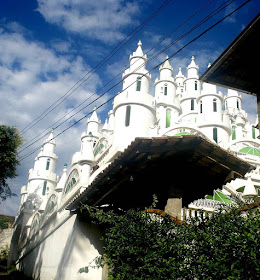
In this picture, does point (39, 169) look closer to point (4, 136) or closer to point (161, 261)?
point (4, 136)

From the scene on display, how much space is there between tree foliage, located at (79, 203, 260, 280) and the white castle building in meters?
0.99

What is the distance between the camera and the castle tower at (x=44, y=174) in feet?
147

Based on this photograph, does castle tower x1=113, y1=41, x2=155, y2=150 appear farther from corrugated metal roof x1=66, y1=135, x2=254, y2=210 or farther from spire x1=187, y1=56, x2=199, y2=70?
spire x1=187, y1=56, x2=199, y2=70

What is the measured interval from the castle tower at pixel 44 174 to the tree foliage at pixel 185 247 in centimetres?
3716

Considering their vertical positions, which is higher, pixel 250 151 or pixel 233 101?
pixel 233 101

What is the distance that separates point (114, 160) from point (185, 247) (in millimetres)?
3567

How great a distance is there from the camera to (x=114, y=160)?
933cm

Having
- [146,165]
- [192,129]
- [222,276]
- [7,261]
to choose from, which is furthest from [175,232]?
[7,261]

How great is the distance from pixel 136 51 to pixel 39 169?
21.2 m

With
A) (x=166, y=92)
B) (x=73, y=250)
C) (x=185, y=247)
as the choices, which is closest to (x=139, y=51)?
(x=166, y=92)

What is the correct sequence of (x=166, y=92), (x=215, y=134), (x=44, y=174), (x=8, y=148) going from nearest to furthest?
(x=8, y=148) < (x=215, y=134) < (x=44, y=174) < (x=166, y=92)

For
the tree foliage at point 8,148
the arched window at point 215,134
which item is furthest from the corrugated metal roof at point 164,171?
the arched window at point 215,134

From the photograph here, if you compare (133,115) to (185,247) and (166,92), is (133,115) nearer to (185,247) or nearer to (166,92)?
(185,247)

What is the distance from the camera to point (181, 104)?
48719 mm
